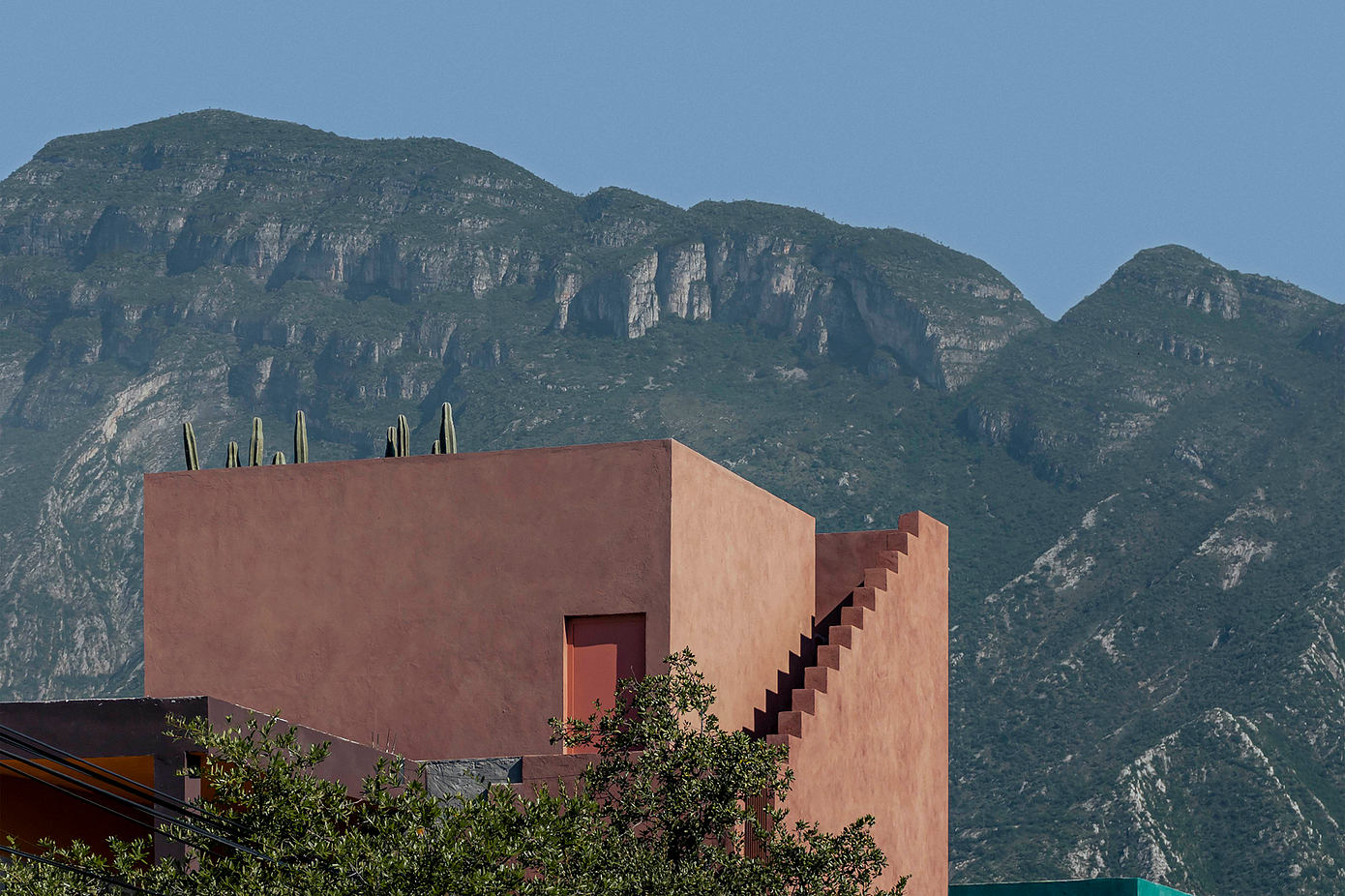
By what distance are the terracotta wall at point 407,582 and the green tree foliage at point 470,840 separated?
4.09 meters

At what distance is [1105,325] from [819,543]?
164 meters

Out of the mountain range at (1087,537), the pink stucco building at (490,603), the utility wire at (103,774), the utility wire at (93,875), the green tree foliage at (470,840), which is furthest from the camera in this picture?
the mountain range at (1087,537)

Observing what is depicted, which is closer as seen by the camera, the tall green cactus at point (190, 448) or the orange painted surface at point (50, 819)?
the orange painted surface at point (50, 819)

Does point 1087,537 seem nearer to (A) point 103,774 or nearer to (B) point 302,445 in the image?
(B) point 302,445

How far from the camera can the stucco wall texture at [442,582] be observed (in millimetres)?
23359

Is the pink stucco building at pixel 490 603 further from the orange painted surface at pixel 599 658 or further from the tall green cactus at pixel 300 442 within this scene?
the tall green cactus at pixel 300 442

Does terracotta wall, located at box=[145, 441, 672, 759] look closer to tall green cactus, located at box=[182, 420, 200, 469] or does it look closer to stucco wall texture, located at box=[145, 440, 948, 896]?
stucco wall texture, located at box=[145, 440, 948, 896]

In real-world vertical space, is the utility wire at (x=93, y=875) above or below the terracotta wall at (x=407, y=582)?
below

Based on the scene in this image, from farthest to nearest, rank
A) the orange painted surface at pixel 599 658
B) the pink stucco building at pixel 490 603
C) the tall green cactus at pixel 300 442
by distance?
the tall green cactus at pixel 300 442 → the pink stucco building at pixel 490 603 → the orange painted surface at pixel 599 658

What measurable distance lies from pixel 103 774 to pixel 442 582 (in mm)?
7861

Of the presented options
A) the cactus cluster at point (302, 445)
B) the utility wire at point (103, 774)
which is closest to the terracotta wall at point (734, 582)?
the cactus cluster at point (302, 445)

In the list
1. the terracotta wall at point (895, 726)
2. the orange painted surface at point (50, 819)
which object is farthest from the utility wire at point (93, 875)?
the terracotta wall at point (895, 726)

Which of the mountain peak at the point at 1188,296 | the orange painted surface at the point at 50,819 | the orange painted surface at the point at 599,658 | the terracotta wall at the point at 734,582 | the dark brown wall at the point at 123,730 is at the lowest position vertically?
the orange painted surface at the point at 50,819

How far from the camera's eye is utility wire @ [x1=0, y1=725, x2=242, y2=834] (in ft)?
50.9
